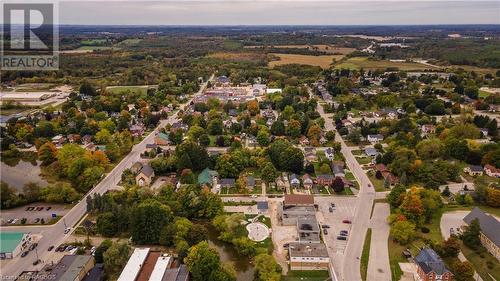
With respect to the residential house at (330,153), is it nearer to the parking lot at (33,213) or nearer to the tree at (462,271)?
the tree at (462,271)

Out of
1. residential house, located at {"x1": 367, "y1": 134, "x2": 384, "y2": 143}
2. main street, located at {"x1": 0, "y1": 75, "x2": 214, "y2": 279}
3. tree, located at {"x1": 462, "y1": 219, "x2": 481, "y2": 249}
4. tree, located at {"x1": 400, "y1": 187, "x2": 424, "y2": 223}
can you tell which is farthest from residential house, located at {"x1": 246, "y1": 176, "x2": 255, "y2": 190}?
residential house, located at {"x1": 367, "y1": 134, "x2": 384, "y2": 143}

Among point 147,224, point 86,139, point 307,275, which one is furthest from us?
point 86,139

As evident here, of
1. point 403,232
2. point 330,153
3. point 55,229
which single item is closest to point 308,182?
point 330,153

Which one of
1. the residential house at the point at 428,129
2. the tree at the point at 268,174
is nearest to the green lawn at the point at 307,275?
the tree at the point at 268,174

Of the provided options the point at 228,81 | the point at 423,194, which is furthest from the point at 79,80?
the point at 423,194

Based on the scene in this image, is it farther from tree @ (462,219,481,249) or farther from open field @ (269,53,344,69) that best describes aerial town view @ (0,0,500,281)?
open field @ (269,53,344,69)

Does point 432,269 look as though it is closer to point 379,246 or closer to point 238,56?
point 379,246
